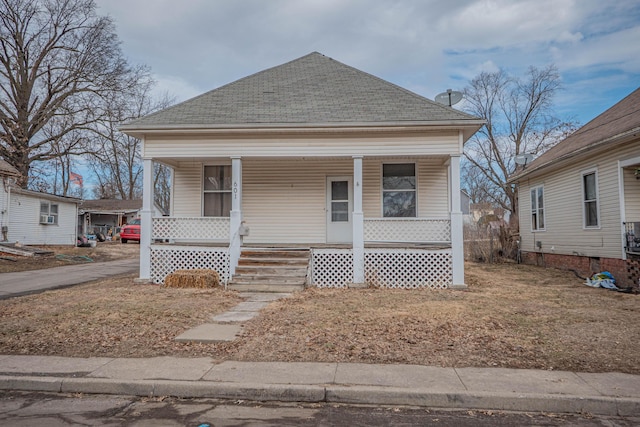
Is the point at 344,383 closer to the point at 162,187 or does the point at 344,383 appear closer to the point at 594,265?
the point at 594,265

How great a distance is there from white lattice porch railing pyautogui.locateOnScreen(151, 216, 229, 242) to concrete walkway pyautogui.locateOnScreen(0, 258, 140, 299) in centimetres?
312

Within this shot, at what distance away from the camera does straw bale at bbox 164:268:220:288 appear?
373 inches

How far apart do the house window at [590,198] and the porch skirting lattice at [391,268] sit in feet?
17.1

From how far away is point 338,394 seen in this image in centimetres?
366

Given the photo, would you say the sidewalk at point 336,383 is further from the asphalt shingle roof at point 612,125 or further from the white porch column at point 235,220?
the asphalt shingle roof at point 612,125

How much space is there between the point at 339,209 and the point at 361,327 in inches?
250

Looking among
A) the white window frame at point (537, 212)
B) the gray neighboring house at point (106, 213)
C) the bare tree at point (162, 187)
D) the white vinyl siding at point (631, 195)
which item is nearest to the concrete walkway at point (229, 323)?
the white vinyl siding at point (631, 195)

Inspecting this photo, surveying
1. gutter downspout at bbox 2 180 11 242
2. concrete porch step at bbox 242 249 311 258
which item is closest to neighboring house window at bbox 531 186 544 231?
concrete porch step at bbox 242 249 311 258

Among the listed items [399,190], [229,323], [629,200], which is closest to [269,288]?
[229,323]

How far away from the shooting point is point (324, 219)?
11.8 meters

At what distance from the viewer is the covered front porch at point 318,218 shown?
9.80 meters

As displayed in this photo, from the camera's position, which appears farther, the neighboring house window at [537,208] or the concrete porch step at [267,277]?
the neighboring house window at [537,208]

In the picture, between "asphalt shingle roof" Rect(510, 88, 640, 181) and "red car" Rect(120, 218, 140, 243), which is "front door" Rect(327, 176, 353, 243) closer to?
"asphalt shingle roof" Rect(510, 88, 640, 181)

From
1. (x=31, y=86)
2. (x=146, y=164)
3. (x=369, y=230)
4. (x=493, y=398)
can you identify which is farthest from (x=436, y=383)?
(x=31, y=86)
